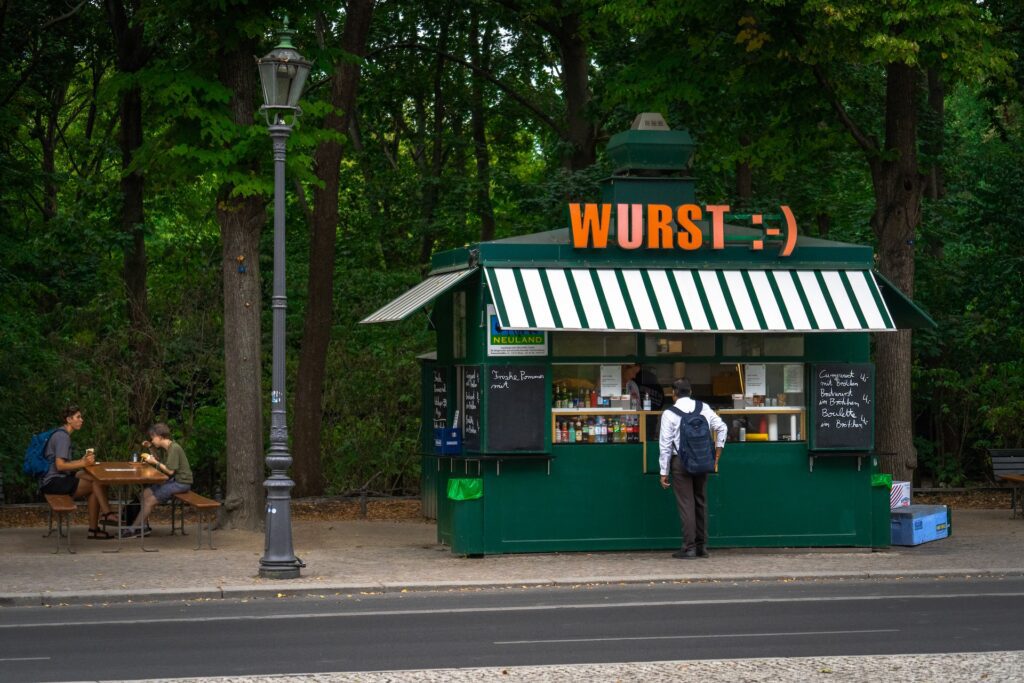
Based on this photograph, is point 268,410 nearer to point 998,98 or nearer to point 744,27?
point 744,27

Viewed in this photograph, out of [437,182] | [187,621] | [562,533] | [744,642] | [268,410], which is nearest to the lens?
[744,642]

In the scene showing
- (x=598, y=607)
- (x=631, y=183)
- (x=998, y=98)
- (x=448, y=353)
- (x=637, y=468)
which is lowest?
(x=598, y=607)

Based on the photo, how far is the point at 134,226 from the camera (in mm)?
27516

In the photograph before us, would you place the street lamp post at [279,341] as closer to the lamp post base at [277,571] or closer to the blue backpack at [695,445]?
the lamp post base at [277,571]

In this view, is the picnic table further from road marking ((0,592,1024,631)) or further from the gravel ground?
the gravel ground

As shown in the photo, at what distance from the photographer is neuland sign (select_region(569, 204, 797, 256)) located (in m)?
16.7

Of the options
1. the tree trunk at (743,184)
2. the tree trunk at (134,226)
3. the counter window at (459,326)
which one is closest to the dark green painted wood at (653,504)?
the counter window at (459,326)

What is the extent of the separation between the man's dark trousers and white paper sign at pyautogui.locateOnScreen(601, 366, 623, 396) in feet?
3.89

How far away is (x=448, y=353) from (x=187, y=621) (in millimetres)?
6646

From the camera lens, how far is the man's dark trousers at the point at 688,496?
16297 millimetres

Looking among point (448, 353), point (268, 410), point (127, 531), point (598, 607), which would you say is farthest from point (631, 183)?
point (268, 410)

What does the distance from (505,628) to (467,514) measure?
4836mm

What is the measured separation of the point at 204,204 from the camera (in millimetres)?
37156

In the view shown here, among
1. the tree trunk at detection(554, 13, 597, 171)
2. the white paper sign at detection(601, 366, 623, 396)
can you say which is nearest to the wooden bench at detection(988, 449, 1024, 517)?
the white paper sign at detection(601, 366, 623, 396)
